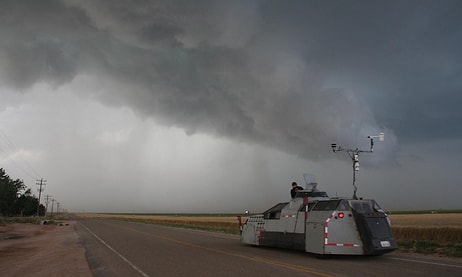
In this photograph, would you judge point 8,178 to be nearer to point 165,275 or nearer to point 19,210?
point 19,210

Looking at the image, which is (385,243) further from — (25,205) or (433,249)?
(25,205)

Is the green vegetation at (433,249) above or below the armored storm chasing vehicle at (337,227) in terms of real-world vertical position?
below

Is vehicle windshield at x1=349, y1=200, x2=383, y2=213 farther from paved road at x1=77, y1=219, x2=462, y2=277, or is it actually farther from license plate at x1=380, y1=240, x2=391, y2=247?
paved road at x1=77, y1=219, x2=462, y2=277

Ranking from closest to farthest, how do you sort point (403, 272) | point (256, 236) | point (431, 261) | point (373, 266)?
1. point (403, 272)
2. point (373, 266)
3. point (431, 261)
4. point (256, 236)

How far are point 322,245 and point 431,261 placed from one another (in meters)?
3.27

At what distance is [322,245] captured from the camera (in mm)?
12406

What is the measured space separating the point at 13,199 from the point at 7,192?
8621 millimetres

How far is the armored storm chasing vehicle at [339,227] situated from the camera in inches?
481

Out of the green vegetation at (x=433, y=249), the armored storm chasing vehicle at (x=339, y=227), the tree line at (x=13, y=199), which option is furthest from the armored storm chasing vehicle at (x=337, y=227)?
the tree line at (x=13, y=199)

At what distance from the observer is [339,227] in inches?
489

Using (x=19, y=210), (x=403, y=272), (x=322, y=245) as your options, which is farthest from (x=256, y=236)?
(x=19, y=210)

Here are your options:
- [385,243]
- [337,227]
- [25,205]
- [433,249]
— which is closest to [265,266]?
[337,227]

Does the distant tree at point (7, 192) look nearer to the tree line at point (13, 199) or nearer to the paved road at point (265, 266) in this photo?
the tree line at point (13, 199)

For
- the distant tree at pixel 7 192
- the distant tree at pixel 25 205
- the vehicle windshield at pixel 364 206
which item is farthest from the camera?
the distant tree at pixel 25 205
